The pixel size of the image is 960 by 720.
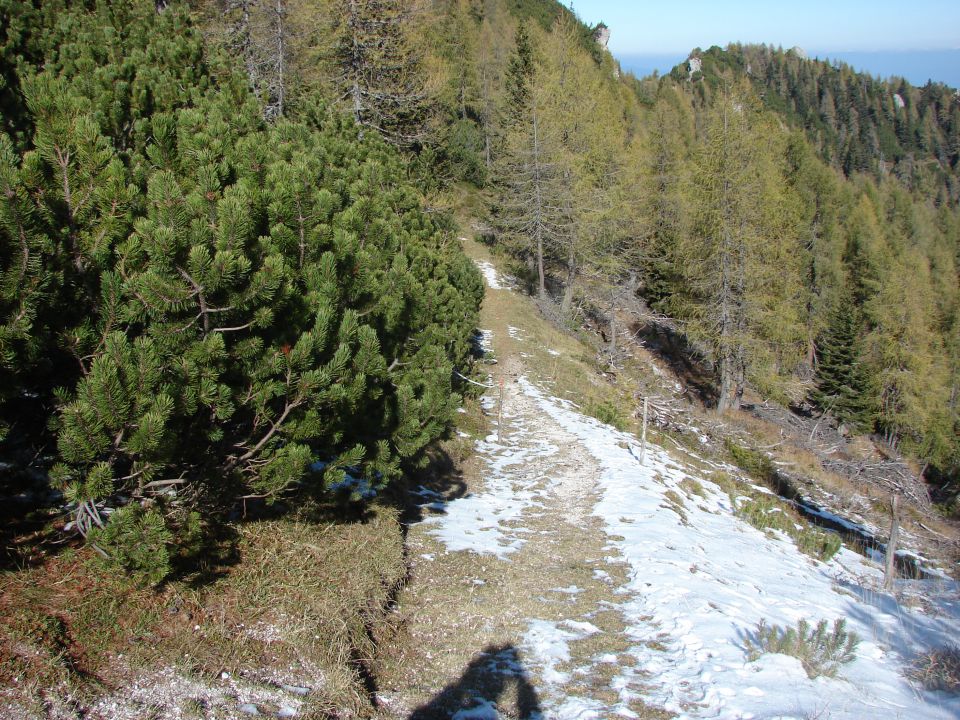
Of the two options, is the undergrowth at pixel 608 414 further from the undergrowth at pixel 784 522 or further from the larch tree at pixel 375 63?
the larch tree at pixel 375 63

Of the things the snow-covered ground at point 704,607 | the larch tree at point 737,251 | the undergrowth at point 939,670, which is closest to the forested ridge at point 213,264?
the snow-covered ground at point 704,607

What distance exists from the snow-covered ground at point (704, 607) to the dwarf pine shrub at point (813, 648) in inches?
3.7

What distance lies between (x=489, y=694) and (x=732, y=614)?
3031mm

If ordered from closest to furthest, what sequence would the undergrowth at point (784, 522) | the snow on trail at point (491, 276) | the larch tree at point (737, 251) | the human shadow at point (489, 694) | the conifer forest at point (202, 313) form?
1. the conifer forest at point (202, 313)
2. the human shadow at point (489, 694)
3. the undergrowth at point (784, 522)
4. the larch tree at point (737, 251)
5. the snow on trail at point (491, 276)

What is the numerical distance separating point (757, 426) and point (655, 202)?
16.6 meters

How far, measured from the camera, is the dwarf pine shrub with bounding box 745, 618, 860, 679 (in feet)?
17.3

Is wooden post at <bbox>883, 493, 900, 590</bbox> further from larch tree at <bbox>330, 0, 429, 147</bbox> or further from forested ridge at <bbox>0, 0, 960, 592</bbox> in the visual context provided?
larch tree at <bbox>330, 0, 429, 147</bbox>

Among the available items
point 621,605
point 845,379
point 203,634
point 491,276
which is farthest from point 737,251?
point 203,634

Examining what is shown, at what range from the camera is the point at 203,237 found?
3.59m

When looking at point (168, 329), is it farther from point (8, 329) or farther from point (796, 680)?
point (796, 680)

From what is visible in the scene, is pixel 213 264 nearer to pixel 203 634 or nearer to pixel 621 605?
pixel 203 634

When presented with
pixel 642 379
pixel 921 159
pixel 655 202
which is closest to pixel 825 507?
pixel 642 379

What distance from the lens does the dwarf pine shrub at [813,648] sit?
17.3 feet

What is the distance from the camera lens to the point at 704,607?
6406mm
